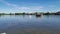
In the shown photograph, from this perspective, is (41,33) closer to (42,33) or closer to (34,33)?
(42,33)

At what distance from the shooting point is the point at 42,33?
32.6ft

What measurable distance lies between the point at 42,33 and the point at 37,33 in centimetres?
51

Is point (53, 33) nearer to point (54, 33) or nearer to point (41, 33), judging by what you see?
point (54, 33)

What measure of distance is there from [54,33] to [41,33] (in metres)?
1.35

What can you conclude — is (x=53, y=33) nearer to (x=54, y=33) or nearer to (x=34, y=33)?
(x=54, y=33)

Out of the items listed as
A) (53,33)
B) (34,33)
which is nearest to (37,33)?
(34,33)

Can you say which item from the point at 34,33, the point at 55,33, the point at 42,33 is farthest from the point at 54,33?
the point at 34,33

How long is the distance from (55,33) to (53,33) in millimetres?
205

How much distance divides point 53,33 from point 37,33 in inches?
64.7

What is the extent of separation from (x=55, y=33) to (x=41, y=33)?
1.45 m

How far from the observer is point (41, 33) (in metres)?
9.91

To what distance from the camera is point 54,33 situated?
10.0 m

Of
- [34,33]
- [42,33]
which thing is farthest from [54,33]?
[34,33]

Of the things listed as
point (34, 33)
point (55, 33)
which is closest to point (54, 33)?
point (55, 33)
